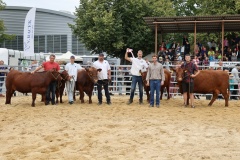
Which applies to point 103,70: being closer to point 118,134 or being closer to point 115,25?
point 118,134

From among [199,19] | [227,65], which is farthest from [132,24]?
[227,65]

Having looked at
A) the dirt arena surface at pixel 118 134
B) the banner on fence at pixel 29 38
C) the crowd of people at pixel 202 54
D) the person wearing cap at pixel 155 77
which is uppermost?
the banner on fence at pixel 29 38

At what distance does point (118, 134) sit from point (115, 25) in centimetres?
1862

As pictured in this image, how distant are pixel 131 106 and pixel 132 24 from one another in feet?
49.5

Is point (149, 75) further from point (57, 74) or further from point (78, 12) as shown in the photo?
point (78, 12)

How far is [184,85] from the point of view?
40.5ft

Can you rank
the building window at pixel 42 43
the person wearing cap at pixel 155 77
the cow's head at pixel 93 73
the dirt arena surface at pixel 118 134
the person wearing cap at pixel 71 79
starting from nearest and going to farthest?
the dirt arena surface at pixel 118 134
the person wearing cap at pixel 155 77
the cow's head at pixel 93 73
the person wearing cap at pixel 71 79
the building window at pixel 42 43

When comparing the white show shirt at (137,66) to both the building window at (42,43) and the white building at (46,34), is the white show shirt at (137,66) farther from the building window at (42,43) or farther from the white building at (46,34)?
the building window at (42,43)

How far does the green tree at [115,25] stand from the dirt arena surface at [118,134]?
1455 cm

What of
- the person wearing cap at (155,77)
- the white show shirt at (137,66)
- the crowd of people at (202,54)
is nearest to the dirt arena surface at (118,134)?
the person wearing cap at (155,77)

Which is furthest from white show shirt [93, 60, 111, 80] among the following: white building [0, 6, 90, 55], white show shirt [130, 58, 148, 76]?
white building [0, 6, 90, 55]

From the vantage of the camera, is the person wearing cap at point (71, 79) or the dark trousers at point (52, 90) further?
the person wearing cap at point (71, 79)

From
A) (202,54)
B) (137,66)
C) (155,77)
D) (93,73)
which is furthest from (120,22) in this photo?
(155,77)

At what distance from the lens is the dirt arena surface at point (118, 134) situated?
6094 mm
